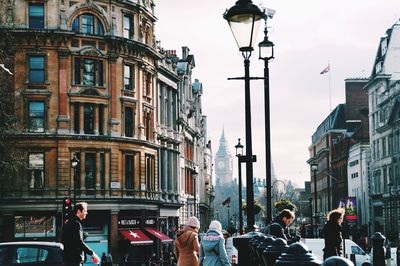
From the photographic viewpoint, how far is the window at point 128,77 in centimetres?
5322

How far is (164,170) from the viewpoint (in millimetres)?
62938

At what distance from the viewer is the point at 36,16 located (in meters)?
50.1

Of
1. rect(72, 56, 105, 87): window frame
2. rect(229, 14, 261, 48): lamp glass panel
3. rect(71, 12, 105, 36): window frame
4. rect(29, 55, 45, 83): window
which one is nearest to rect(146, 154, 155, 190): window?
rect(72, 56, 105, 87): window frame

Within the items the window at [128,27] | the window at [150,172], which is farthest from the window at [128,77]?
the window at [150,172]

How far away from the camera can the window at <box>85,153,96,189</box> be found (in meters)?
50.6

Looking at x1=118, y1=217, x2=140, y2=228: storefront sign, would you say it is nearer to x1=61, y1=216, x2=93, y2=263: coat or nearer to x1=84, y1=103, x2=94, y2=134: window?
x1=84, y1=103, x2=94, y2=134: window

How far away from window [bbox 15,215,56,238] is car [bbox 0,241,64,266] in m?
31.1

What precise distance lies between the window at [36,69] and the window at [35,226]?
8.87m

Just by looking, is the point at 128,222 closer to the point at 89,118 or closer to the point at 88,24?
the point at 89,118

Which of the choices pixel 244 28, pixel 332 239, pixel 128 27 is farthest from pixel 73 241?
pixel 128 27

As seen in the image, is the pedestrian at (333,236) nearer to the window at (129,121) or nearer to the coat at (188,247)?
the coat at (188,247)

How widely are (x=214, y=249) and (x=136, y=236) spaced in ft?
130

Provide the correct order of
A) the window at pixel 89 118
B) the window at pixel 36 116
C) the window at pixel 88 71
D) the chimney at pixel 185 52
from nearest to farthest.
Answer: the window at pixel 36 116 < the window at pixel 88 71 < the window at pixel 89 118 < the chimney at pixel 185 52

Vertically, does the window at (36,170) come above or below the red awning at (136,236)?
above
